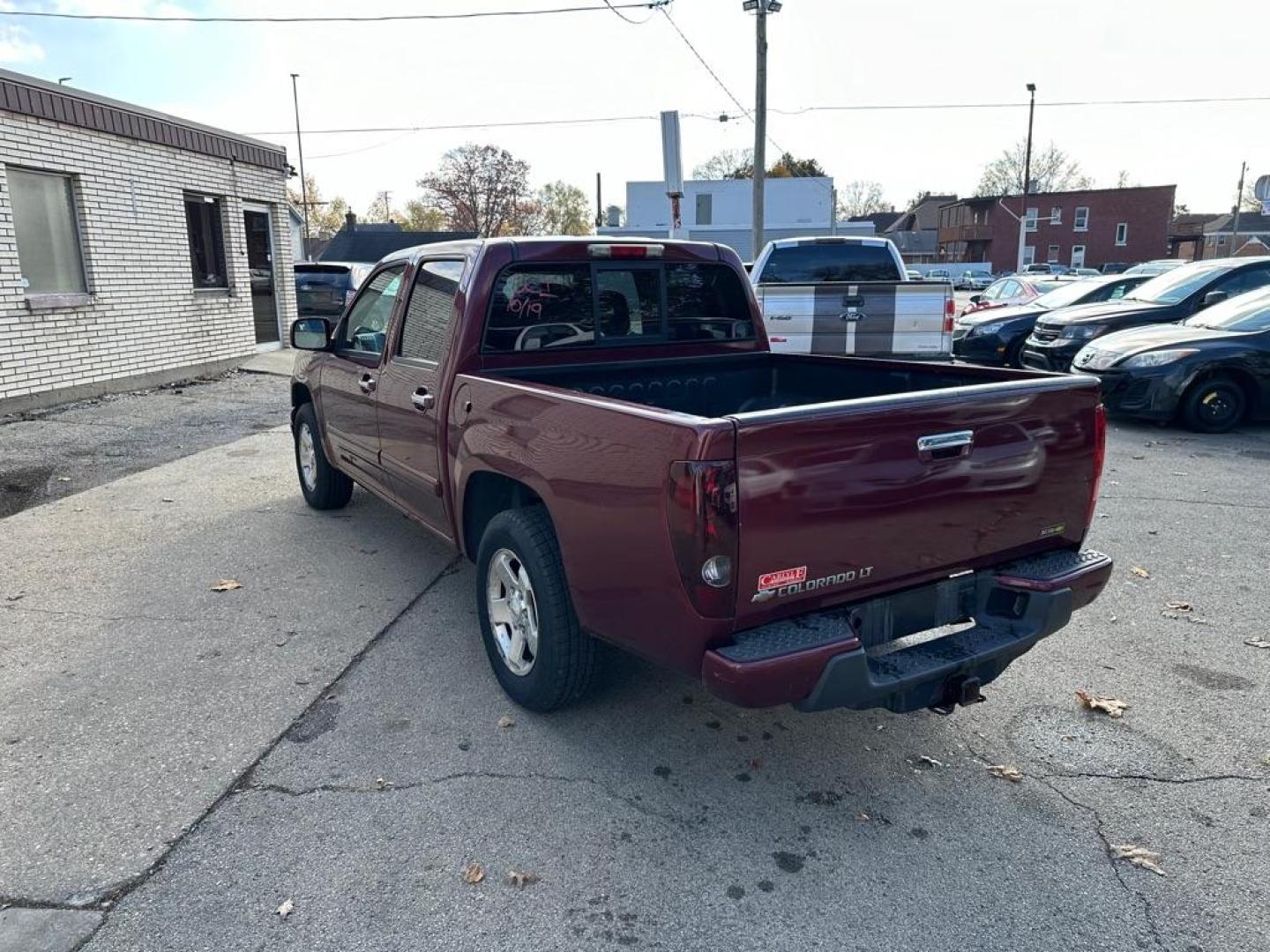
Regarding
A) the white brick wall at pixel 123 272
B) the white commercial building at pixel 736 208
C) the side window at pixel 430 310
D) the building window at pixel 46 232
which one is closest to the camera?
Result: the side window at pixel 430 310

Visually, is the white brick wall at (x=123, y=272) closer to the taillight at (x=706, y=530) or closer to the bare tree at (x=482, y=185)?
the taillight at (x=706, y=530)

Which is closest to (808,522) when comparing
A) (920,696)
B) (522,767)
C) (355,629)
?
(920,696)

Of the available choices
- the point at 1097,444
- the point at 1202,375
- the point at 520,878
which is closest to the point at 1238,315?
the point at 1202,375

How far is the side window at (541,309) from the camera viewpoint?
4164 mm

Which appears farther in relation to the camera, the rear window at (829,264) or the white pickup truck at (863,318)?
the rear window at (829,264)

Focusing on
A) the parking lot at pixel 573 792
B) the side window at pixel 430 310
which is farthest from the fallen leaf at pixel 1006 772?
the side window at pixel 430 310

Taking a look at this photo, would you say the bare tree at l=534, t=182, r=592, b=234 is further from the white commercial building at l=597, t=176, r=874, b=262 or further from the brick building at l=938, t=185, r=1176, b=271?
the brick building at l=938, t=185, r=1176, b=271

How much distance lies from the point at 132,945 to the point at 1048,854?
2.72 metres

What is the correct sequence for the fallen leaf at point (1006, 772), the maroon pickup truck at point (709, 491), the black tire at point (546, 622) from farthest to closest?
the black tire at point (546, 622) → the fallen leaf at point (1006, 772) → the maroon pickup truck at point (709, 491)

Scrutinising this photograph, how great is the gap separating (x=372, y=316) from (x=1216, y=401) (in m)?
8.64

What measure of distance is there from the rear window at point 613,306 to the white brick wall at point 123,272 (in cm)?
825

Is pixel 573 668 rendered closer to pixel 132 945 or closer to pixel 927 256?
pixel 132 945

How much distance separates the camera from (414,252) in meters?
4.86

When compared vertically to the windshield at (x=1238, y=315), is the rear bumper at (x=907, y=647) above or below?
below
